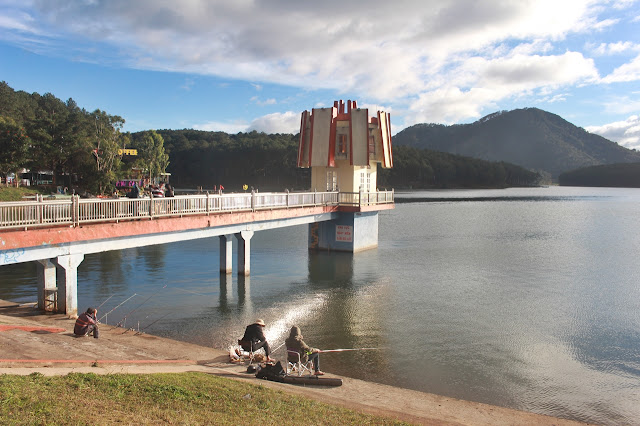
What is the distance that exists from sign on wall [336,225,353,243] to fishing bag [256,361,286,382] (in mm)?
24690

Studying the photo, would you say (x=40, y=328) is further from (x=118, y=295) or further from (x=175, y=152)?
(x=175, y=152)

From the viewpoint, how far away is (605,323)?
63.1ft

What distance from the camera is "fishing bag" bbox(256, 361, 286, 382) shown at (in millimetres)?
11188

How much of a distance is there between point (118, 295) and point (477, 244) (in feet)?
101

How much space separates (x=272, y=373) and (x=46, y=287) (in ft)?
33.2

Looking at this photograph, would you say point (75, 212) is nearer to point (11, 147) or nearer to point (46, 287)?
point (46, 287)

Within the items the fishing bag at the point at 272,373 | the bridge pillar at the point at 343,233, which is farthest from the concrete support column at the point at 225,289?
the bridge pillar at the point at 343,233

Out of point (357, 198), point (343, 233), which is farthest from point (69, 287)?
point (343, 233)

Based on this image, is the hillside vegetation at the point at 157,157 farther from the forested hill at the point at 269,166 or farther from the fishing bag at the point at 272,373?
the fishing bag at the point at 272,373

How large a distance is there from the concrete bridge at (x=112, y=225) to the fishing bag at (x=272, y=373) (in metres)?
7.99

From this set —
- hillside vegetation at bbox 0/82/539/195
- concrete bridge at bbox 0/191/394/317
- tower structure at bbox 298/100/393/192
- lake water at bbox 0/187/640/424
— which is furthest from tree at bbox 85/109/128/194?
concrete bridge at bbox 0/191/394/317

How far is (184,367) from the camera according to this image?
37.9 ft

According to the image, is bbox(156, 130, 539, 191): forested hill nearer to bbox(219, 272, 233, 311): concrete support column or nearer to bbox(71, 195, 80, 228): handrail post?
bbox(219, 272, 233, 311): concrete support column

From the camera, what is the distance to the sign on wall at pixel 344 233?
117 feet
